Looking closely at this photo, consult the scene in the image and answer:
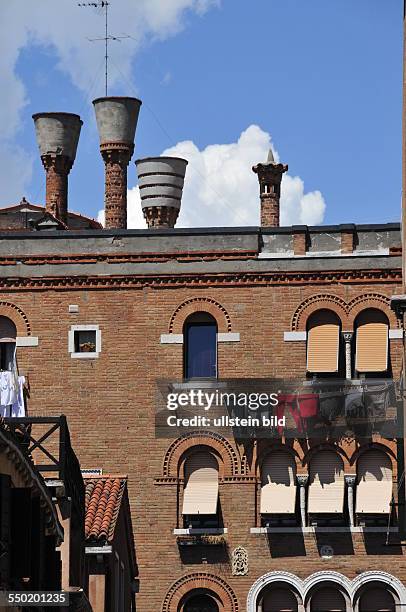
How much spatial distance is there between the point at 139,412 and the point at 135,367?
3.90ft

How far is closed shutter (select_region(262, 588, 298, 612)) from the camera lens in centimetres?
5247

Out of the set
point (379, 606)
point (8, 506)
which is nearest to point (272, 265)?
point (379, 606)

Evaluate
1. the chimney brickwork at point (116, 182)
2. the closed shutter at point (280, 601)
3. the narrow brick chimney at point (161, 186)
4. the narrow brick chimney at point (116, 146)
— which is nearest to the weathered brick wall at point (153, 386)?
the closed shutter at point (280, 601)

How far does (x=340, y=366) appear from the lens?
53.2 meters

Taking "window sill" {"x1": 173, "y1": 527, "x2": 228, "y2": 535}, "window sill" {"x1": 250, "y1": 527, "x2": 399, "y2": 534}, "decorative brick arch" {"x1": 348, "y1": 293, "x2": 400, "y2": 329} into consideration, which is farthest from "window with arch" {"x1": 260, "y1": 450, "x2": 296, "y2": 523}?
"decorative brick arch" {"x1": 348, "y1": 293, "x2": 400, "y2": 329}

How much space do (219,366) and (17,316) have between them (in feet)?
18.2

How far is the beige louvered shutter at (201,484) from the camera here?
52594mm

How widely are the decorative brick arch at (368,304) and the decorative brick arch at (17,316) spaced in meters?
8.54

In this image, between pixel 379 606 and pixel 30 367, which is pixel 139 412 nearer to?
pixel 30 367

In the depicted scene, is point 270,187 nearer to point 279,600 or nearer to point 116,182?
point 116,182

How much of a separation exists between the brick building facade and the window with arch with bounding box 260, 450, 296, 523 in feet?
0.38

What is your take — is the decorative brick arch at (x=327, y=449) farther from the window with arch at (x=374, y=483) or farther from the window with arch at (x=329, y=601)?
the window with arch at (x=329, y=601)

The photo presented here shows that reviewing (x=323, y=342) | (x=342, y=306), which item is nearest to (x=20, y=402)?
(x=323, y=342)

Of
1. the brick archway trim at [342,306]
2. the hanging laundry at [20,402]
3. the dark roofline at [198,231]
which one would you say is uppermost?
the dark roofline at [198,231]
